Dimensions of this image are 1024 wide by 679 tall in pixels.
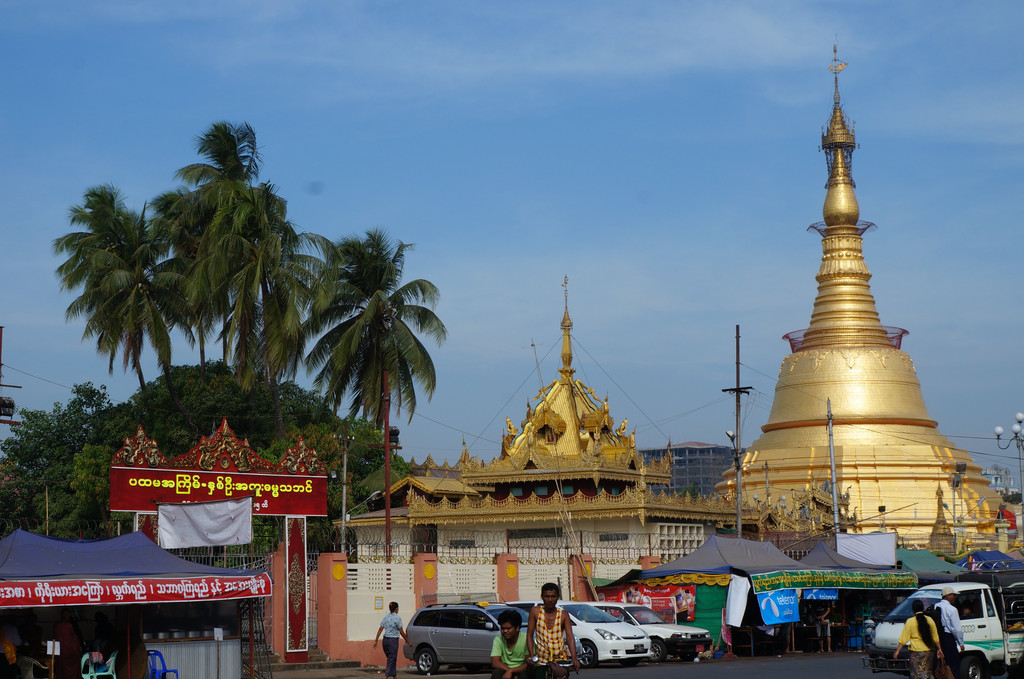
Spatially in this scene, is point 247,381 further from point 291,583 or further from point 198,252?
point 291,583

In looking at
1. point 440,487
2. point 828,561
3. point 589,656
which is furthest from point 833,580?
point 440,487

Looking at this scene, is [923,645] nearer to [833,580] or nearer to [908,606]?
[908,606]

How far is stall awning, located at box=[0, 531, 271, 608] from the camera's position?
55.5ft

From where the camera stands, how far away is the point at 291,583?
2612 cm

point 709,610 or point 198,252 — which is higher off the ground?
point 198,252

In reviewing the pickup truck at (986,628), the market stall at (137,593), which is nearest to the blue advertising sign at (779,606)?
the pickup truck at (986,628)

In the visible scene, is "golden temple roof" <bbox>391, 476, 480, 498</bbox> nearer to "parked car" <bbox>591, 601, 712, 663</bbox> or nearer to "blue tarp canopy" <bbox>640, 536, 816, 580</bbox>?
"blue tarp canopy" <bbox>640, 536, 816, 580</bbox>

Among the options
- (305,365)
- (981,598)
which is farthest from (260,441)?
(981,598)

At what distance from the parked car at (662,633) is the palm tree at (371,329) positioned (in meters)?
16.4

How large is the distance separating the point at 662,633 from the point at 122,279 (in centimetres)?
2316

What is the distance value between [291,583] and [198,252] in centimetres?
1929

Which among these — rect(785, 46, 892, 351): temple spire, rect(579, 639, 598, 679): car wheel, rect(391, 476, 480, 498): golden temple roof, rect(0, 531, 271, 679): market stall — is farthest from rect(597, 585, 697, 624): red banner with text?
rect(785, 46, 892, 351): temple spire

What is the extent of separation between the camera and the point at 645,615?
28031 mm

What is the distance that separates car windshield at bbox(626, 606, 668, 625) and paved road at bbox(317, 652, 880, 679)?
3.14 ft
